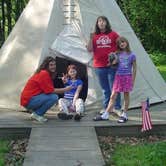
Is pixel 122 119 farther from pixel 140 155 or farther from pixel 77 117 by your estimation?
pixel 140 155

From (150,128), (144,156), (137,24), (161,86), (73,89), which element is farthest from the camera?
(137,24)

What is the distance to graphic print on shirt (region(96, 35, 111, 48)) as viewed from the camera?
9.28 metres

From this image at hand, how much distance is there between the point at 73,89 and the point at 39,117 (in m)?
0.83

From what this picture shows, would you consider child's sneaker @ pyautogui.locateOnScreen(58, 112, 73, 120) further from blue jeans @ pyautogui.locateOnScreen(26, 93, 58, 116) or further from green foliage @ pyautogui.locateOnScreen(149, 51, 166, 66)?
green foliage @ pyautogui.locateOnScreen(149, 51, 166, 66)

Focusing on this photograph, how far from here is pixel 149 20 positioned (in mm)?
27219

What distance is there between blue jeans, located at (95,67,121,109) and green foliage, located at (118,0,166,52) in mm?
17231

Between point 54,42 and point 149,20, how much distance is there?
58.9 feet

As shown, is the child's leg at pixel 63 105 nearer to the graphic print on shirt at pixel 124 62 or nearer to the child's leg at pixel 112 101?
the child's leg at pixel 112 101

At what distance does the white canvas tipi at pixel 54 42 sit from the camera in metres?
9.81

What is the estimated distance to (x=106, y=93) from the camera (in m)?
9.46

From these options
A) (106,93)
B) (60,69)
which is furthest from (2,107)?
(106,93)

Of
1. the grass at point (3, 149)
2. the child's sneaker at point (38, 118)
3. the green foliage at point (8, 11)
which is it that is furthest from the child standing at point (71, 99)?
the green foliage at point (8, 11)

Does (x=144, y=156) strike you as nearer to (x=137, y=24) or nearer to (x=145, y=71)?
(x=145, y=71)

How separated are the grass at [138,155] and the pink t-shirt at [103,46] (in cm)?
186
